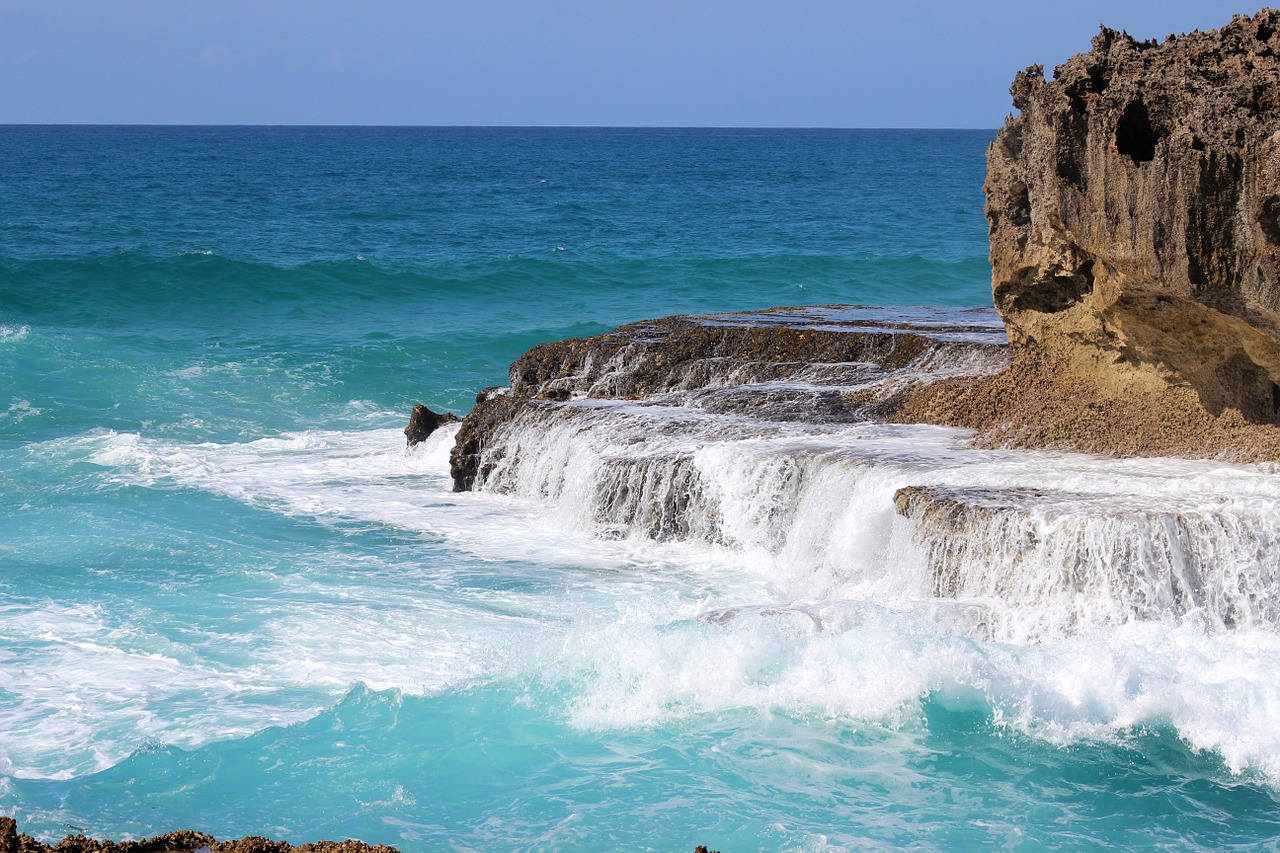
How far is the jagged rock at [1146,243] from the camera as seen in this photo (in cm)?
755

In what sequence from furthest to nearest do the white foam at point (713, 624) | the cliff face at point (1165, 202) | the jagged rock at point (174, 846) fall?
the cliff face at point (1165, 202), the white foam at point (713, 624), the jagged rock at point (174, 846)

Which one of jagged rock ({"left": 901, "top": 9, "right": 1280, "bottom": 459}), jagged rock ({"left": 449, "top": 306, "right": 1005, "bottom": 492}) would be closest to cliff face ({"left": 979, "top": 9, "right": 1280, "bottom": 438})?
jagged rock ({"left": 901, "top": 9, "right": 1280, "bottom": 459})

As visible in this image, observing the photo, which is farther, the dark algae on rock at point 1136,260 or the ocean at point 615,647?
the dark algae on rock at point 1136,260

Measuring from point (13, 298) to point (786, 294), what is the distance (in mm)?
15110

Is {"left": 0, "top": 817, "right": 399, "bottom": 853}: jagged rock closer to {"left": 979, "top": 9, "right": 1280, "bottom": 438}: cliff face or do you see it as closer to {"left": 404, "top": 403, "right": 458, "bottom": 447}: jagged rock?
{"left": 979, "top": 9, "right": 1280, "bottom": 438}: cliff face

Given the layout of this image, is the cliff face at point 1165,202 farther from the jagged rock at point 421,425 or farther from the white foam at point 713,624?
the jagged rock at point 421,425

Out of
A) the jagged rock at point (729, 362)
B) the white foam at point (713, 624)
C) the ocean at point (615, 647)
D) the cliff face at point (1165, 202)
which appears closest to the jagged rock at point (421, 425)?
the ocean at point (615, 647)

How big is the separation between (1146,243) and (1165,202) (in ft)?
0.90

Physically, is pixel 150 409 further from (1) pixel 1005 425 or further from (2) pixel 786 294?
(2) pixel 786 294

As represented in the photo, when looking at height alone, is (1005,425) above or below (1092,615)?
above

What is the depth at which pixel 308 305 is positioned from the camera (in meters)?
26.6

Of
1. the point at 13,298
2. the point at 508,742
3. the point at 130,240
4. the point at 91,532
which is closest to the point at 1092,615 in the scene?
the point at 508,742

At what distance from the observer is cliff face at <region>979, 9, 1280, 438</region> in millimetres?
7527

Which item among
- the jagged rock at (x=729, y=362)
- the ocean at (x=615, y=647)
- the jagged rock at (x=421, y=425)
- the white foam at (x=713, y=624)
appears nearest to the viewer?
the ocean at (x=615, y=647)
